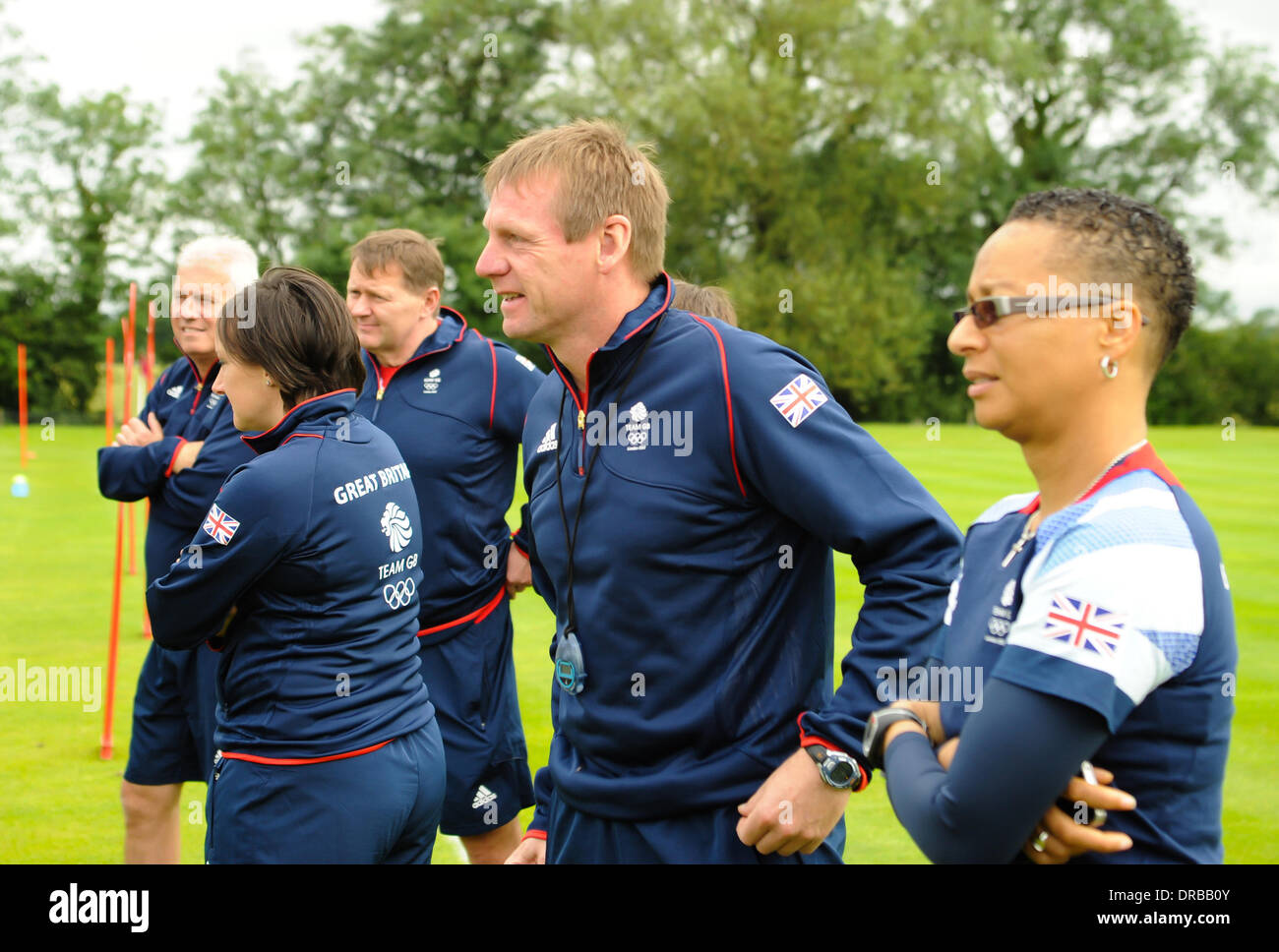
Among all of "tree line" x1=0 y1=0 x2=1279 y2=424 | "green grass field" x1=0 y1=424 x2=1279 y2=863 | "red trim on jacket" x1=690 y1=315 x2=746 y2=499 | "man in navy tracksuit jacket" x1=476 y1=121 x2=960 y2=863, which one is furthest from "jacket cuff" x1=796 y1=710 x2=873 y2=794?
"tree line" x1=0 y1=0 x2=1279 y2=424

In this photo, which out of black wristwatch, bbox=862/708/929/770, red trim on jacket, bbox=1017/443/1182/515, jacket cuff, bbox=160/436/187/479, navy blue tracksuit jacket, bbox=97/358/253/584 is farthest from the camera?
jacket cuff, bbox=160/436/187/479

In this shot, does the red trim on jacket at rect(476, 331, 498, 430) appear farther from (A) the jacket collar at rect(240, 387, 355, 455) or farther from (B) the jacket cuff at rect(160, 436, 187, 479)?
(A) the jacket collar at rect(240, 387, 355, 455)

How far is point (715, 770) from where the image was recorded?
2.67 meters

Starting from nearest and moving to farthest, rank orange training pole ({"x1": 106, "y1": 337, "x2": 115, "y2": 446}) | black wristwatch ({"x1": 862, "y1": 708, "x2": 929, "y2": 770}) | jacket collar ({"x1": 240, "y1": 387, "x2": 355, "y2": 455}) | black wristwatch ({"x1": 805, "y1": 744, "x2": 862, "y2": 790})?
1. black wristwatch ({"x1": 862, "y1": 708, "x2": 929, "y2": 770})
2. black wristwatch ({"x1": 805, "y1": 744, "x2": 862, "y2": 790})
3. jacket collar ({"x1": 240, "y1": 387, "x2": 355, "y2": 455})
4. orange training pole ({"x1": 106, "y1": 337, "x2": 115, "y2": 446})

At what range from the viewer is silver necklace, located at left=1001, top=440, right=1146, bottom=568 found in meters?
1.92

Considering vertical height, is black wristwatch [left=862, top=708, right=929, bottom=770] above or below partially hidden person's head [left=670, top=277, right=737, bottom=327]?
below

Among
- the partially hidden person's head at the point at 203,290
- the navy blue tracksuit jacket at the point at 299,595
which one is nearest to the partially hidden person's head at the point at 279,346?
the navy blue tracksuit jacket at the point at 299,595

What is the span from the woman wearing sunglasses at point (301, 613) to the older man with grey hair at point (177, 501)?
3.78ft

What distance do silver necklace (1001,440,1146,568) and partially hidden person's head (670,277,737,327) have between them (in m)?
2.06

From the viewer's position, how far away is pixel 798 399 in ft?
8.68

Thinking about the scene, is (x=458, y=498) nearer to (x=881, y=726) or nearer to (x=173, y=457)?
(x=173, y=457)

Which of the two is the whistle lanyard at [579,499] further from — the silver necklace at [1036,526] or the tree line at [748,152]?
the tree line at [748,152]

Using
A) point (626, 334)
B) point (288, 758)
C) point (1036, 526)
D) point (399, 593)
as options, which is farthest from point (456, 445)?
point (1036, 526)
